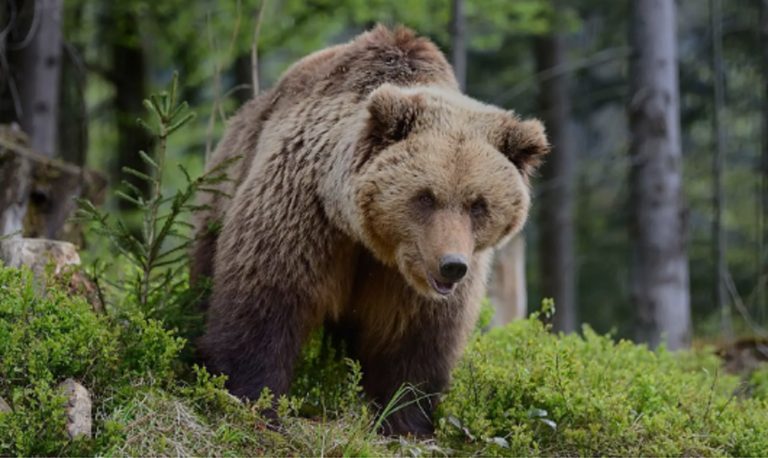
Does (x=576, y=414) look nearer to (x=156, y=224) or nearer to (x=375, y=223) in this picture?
(x=375, y=223)

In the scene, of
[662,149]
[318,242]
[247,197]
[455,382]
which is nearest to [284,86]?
[247,197]

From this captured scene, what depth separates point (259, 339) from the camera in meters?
5.58

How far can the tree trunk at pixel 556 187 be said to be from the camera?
1914 centimetres

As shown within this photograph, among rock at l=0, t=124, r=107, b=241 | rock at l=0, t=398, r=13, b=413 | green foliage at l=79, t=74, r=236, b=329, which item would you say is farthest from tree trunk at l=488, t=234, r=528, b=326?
rock at l=0, t=398, r=13, b=413

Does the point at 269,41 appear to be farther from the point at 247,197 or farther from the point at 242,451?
the point at 242,451

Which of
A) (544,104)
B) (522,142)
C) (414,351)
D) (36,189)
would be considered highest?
(544,104)

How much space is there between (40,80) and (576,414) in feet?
23.4

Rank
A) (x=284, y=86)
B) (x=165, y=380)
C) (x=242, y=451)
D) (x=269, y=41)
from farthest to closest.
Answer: (x=269, y=41) → (x=284, y=86) → (x=165, y=380) → (x=242, y=451)

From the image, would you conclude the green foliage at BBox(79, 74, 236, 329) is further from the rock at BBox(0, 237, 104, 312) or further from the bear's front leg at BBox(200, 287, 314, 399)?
the bear's front leg at BBox(200, 287, 314, 399)

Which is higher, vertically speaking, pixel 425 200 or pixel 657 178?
pixel 425 200

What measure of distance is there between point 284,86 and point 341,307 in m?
1.78

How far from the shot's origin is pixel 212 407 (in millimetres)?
5371

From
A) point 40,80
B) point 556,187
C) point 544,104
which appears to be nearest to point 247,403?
point 40,80

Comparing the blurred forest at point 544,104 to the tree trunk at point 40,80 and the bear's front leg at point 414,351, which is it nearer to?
the tree trunk at point 40,80
